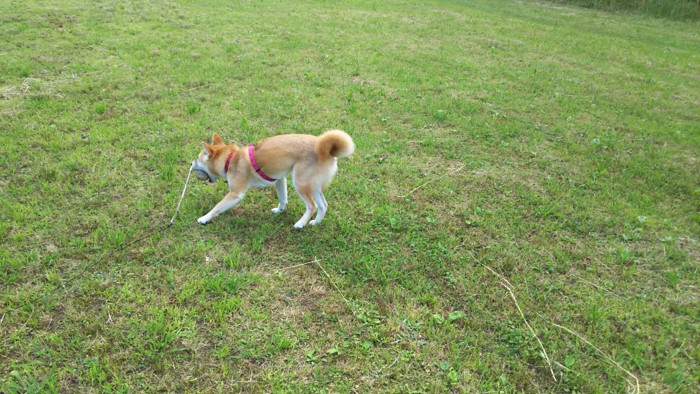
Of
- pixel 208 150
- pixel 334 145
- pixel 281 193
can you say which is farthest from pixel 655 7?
pixel 208 150

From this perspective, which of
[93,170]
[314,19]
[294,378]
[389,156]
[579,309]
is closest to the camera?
[294,378]

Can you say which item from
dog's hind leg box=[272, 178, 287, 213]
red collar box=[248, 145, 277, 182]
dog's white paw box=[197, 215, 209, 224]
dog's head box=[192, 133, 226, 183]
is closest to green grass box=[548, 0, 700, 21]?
dog's hind leg box=[272, 178, 287, 213]

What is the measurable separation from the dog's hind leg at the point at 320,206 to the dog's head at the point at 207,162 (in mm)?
1095

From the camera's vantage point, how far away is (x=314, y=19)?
41.8 feet

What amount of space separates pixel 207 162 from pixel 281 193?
0.81 m

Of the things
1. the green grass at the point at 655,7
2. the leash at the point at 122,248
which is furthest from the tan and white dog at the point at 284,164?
the green grass at the point at 655,7

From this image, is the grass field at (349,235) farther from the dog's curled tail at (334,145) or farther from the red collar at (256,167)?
the dog's curled tail at (334,145)

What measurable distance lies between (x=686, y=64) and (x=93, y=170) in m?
14.5

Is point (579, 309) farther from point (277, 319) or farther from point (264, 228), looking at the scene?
point (264, 228)

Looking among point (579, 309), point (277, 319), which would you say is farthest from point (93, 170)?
point (579, 309)

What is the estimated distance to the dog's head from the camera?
398 centimetres

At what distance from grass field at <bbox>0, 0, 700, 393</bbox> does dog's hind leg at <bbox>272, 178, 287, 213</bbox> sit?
10 cm

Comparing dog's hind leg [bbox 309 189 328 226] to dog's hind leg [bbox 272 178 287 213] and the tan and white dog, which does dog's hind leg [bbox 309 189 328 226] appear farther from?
dog's hind leg [bbox 272 178 287 213]

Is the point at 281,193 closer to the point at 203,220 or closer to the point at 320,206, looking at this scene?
the point at 320,206
